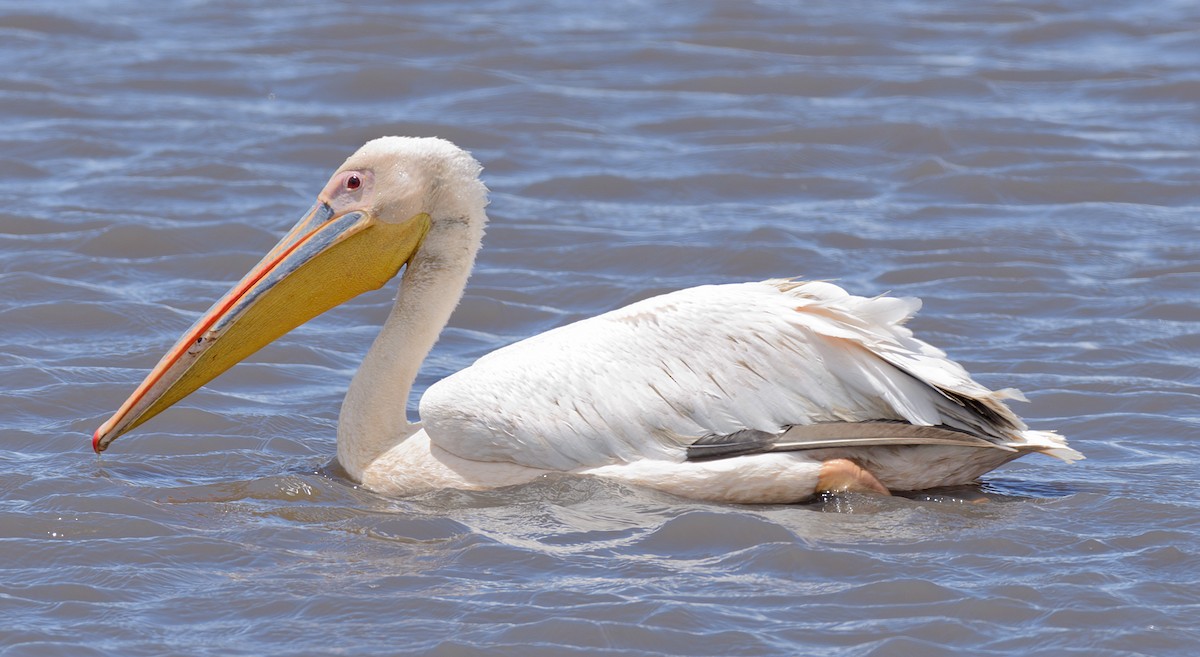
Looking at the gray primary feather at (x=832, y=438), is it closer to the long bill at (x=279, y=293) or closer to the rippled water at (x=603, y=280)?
the rippled water at (x=603, y=280)

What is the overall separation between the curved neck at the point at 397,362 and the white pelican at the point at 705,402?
123 mm

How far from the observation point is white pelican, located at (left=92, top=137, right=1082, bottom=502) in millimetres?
4992

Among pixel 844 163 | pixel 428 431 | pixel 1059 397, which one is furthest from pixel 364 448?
pixel 844 163

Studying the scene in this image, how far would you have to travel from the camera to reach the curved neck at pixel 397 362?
5.38 meters

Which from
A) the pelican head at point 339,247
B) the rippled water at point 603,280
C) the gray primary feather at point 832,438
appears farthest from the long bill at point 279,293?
the gray primary feather at point 832,438

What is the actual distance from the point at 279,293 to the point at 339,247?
0.22 meters

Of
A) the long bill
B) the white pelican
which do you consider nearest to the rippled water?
the white pelican

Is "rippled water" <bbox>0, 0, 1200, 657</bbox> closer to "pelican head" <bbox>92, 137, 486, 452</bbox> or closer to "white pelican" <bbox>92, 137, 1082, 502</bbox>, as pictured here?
"white pelican" <bbox>92, 137, 1082, 502</bbox>

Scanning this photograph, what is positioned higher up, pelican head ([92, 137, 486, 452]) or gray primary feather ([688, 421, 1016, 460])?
pelican head ([92, 137, 486, 452])

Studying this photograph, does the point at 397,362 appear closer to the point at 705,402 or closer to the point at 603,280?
the point at 705,402

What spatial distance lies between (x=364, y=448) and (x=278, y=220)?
9.02ft

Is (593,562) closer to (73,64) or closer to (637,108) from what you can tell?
(637,108)

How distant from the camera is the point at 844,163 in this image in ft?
28.7

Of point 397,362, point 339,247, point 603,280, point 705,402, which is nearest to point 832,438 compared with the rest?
point 705,402
